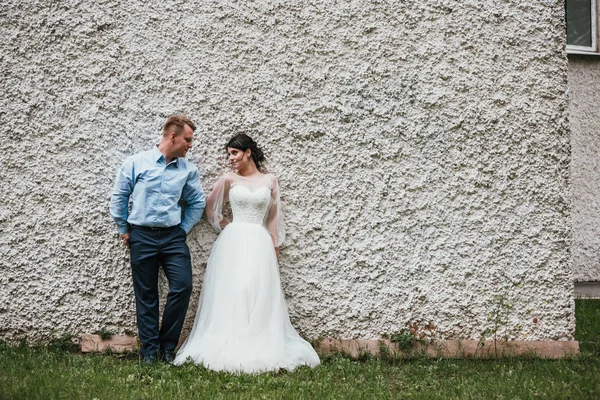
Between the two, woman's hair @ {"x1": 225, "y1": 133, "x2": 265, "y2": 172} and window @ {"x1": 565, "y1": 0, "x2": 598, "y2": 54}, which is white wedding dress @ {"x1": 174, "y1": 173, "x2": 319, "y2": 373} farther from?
window @ {"x1": 565, "y1": 0, "x2": 598, "y2": 54}

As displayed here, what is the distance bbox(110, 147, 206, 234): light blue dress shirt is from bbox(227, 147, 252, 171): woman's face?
0.38 m

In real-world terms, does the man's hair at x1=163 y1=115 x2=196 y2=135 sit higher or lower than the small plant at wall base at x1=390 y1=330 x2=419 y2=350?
higher

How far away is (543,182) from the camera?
4.55 m

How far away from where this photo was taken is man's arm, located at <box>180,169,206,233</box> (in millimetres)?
4258

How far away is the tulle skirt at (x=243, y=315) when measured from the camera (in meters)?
3.85

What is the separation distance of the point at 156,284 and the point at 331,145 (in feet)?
6.21

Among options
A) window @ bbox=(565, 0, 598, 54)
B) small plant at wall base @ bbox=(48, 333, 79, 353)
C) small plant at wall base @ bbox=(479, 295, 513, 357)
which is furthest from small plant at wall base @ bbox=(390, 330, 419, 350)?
window @ bbox=(565, 0, 598, 54)

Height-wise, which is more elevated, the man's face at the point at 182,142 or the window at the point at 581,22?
the window at the point at 581,22

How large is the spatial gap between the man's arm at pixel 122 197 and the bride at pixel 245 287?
2.19ft

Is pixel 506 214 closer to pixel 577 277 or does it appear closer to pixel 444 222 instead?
pixel 444 222

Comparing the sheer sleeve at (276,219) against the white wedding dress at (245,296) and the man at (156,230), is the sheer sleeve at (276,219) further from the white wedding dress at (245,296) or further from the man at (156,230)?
the man at (156,230)

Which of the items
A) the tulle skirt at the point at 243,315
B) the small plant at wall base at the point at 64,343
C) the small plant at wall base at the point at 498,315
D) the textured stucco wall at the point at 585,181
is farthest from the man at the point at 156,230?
the textured stucco wall at the point at 585,181

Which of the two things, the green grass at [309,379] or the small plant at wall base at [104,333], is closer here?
the green grass at [309,379]

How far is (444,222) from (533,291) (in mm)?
1012
